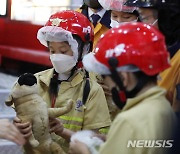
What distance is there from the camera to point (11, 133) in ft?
8.80

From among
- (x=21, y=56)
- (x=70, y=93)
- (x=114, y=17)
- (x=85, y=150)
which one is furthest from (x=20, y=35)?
(x=85, y=150)

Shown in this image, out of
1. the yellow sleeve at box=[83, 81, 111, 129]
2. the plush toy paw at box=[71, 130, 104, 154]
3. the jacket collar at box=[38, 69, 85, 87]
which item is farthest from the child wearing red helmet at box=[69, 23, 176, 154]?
the jacket collar at box=[38, 69, 85, 87]

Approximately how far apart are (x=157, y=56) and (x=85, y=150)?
0.59 m

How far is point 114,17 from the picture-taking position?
3713 millimetres

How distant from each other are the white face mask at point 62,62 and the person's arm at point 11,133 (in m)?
0.58

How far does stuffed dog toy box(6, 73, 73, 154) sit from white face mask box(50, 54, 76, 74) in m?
0.33

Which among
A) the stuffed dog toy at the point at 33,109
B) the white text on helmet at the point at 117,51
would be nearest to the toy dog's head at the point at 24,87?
the stuffed dog toy at the point at 33,109

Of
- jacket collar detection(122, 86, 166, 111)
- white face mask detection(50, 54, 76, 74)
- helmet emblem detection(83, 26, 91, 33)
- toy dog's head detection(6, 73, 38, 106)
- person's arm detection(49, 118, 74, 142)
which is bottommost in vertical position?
person's arm detection(49, 118, 74, 142)

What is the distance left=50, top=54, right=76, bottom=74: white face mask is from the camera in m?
3.05

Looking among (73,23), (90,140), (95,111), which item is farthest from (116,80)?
(73,23)

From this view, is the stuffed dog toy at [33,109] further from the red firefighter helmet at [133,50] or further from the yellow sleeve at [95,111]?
the red firefighter helmet at [133,50]

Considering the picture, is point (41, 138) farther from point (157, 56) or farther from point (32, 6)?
point (32, 6)

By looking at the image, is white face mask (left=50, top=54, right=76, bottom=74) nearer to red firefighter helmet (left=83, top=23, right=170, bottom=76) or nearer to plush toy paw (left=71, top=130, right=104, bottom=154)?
plush toy paw (left=71, top=130, right=104, bottom=154)

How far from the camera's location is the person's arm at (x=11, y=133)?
267 cm
